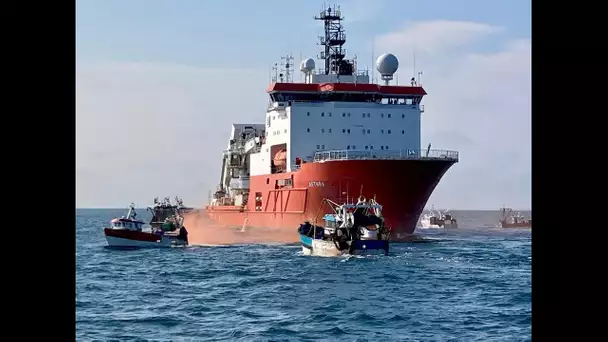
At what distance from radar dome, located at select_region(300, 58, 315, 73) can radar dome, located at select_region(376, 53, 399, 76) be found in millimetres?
6838

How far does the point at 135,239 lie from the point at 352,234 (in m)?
15.2

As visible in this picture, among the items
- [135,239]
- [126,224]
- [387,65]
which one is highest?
[387,65]

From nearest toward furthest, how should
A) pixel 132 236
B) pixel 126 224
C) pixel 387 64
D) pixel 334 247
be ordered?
pixel 334 247 < pixel 132 236 < pixel 126 224 < pixel 387 64

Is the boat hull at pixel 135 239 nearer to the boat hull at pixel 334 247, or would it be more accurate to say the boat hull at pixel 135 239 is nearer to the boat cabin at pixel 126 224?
the boat cabin at pixel 126 224

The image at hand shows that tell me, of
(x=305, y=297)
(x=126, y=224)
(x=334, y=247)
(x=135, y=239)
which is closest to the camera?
(x=305, y=297)

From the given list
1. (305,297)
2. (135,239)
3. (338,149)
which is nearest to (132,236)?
(135,239)

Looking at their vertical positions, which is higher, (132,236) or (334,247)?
(132,236)

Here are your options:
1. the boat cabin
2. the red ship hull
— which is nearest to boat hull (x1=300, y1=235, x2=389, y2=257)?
the red ship hull

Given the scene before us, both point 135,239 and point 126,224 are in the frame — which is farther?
point 126,224

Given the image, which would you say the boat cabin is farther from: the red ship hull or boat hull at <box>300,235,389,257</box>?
boat hull at <box>300,235,389,257</box>

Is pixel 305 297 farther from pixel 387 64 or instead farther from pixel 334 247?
pixel 387 64

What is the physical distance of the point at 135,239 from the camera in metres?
48.0
